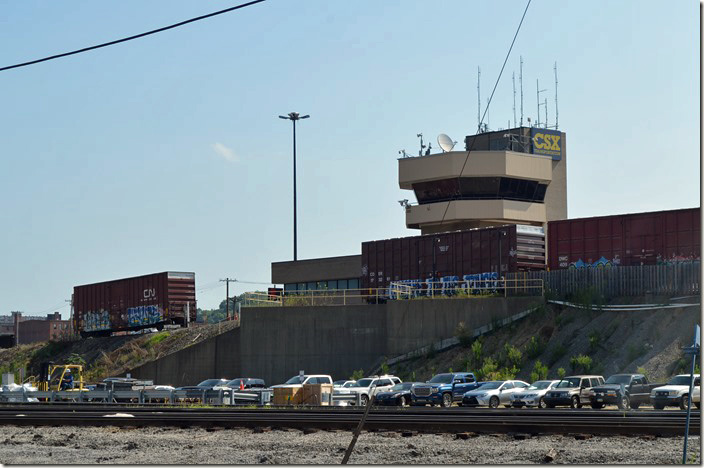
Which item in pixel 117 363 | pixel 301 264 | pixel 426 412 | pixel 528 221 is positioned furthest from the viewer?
pixel 301 264

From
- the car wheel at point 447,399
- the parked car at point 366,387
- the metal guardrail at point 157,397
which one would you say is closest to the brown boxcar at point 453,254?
the parked car at point 366,387

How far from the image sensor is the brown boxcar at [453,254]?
5872 cm

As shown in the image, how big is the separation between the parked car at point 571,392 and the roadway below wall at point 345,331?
1602cm

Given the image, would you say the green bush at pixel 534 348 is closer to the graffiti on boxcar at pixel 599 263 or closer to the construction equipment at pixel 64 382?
the graffiti on boxcar at pixel 599 263

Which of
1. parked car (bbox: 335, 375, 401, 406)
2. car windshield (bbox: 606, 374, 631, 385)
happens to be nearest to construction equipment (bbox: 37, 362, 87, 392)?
parked car (bbox: 335, 375, 401, 406)

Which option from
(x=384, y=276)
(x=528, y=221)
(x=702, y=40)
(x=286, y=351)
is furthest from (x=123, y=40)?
(x=528, y=221)

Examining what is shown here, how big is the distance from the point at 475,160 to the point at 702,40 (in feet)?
199

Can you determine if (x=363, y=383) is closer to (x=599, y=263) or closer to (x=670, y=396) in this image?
(x=670, y=396)

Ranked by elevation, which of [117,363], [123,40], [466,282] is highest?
[123,40]

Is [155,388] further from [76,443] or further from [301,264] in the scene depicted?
[301,264]

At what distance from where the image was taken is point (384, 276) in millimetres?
66375

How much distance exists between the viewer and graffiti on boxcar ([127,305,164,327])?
247 feet

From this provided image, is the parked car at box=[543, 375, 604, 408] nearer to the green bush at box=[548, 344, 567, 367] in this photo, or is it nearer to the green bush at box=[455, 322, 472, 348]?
the green bush at box=[548, 344, 567, 367]

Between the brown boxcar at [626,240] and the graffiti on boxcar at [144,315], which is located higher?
the brown boxcar at [626,240]
